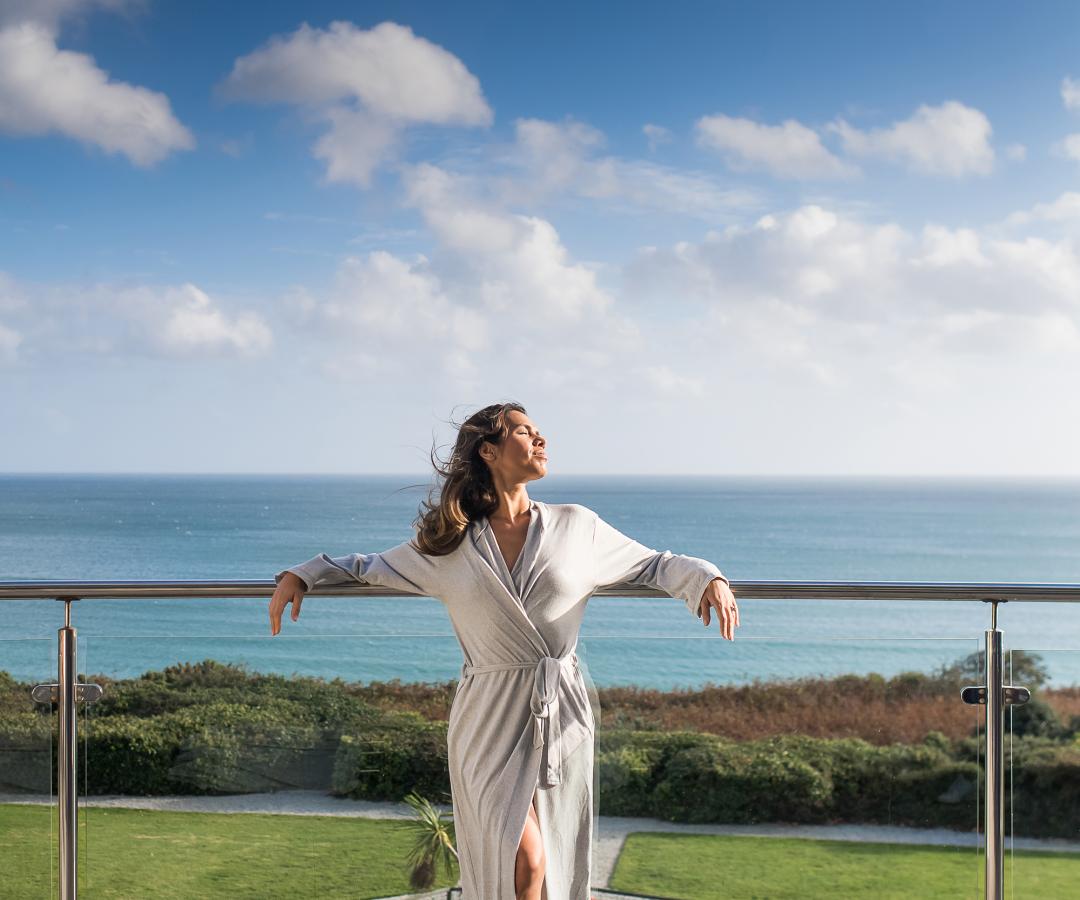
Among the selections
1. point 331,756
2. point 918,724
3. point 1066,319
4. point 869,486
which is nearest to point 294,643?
point 331,756

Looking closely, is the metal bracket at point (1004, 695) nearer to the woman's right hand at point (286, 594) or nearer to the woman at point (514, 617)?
the woman at point (514, 617)

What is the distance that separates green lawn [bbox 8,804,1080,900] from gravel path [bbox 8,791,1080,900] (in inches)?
0.6

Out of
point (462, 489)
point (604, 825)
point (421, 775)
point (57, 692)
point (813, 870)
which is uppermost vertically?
point (462, 489)

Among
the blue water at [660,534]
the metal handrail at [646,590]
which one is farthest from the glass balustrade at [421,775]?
the blue water at [660,534]

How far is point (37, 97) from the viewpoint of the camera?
147ft

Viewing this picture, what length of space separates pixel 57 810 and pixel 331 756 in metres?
0.65

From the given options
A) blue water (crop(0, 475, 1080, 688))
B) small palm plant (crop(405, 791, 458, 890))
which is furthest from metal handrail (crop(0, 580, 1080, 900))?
blue water (crop(0, 475, 1080, 688))

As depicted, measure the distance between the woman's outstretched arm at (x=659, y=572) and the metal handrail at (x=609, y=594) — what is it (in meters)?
0.04

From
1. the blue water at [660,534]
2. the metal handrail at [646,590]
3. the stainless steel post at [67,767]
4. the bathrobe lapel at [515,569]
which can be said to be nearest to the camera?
the bathrobe lapel at [515,569]

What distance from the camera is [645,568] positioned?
103 inches

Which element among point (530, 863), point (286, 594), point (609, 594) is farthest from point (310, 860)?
point (609, 594)

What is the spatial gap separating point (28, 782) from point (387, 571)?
1.00 metres

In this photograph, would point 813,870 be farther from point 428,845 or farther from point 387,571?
point 387,571

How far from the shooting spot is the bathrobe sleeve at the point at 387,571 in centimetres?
253
